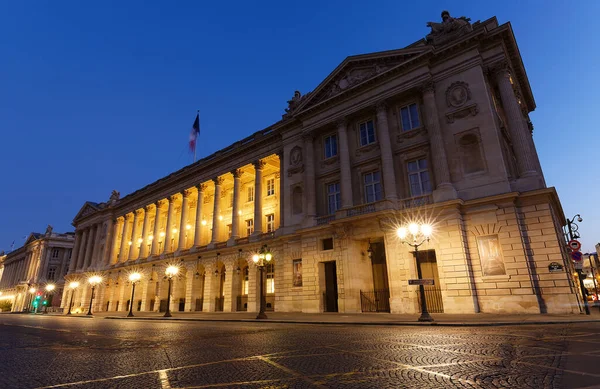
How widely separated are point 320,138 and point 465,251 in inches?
637

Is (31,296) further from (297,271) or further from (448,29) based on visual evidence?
(448,29)

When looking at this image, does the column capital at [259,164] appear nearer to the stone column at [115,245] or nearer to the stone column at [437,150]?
the stone column at [437,150]

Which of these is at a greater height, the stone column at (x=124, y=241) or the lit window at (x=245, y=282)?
the stone column at (x=124, y=241)

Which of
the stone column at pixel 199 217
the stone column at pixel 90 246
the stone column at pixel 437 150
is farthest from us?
the stone column at pixel 90 246

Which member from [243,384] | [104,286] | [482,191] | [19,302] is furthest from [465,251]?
[19,302]

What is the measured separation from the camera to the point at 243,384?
4.38m

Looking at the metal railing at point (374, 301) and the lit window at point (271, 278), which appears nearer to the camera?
the metal railing at point (374, 301)

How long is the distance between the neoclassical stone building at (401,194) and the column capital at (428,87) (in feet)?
0.37

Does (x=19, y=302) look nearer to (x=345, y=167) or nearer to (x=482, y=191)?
(x=345, y=167)

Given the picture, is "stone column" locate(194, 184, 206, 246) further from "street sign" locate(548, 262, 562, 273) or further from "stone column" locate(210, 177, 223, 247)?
"street sign" locate(548, 262, 562, 273)

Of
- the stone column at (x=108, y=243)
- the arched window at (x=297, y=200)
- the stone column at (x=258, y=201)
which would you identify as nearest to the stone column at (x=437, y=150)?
the arched window at (x=297, y=200)

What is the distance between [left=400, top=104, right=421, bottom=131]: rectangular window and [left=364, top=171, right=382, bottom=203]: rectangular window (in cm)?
427

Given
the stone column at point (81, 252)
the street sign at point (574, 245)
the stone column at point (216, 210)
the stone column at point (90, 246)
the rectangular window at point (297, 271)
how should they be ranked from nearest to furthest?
the street sign at point (574, 245) → the rectangular window at point (297, 271) → the stone column at point (216, 210) → the stone column at point (90, 246) → the stone column at point (81, 252)

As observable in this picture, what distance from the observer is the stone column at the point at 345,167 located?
2641 cm
